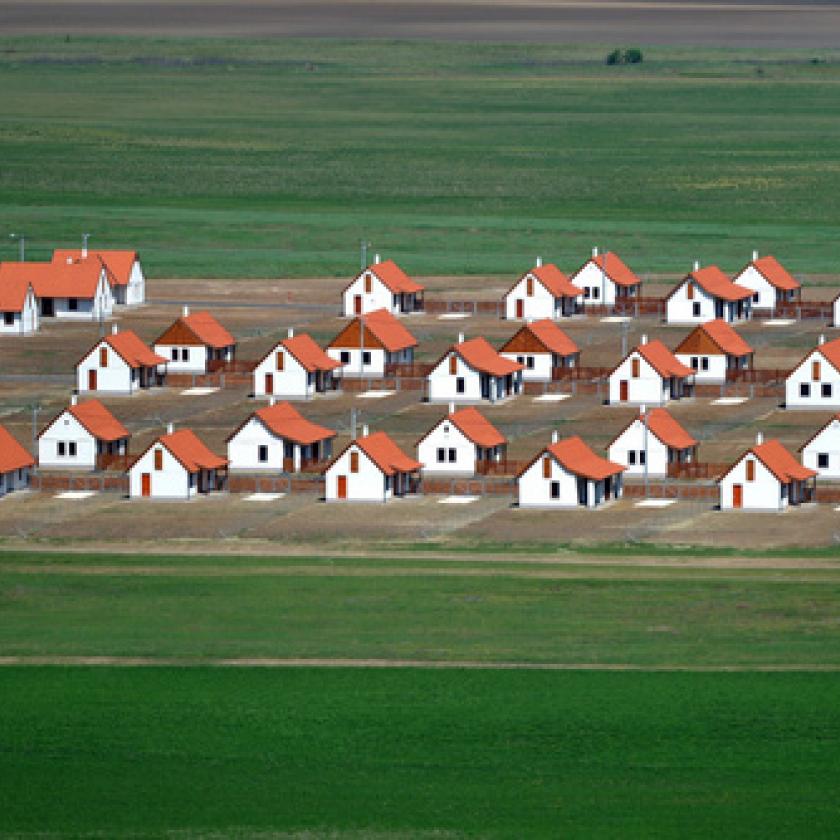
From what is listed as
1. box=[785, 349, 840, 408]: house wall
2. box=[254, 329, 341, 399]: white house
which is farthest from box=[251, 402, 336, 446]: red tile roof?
box=[785, 349, 840, 408]: house wall

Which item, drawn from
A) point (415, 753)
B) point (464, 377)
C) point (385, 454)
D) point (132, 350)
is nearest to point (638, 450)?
point (385, 454)

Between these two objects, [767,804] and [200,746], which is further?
[200,746]

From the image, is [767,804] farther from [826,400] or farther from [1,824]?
[826,400]

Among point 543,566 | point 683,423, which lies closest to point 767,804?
point 543,566

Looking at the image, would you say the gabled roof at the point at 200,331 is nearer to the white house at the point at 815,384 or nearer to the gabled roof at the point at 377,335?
the gabled roof at the point at 377,335

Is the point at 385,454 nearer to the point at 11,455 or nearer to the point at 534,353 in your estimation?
the point at 11,455

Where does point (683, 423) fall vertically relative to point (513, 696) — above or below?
above
